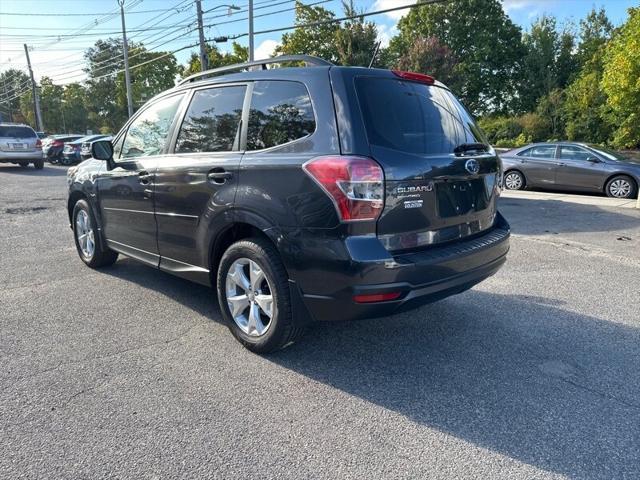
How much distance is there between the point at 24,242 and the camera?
6.99 meters

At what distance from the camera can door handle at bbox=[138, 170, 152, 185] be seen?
4.17 meters

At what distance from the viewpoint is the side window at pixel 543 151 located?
41.6ft

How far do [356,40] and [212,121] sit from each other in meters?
26.3

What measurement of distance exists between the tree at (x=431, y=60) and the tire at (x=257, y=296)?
27704mm

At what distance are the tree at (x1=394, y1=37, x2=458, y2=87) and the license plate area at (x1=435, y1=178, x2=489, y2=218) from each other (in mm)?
27156

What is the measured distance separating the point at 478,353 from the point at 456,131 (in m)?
1.60

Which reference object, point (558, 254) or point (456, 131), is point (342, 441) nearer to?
point (456, 131)

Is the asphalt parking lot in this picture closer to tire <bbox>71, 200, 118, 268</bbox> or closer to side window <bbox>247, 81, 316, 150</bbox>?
tire <bbox>71, 200, 118, 268</bbox>

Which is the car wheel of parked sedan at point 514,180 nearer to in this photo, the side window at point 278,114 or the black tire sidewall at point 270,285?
the side window at point 278,114

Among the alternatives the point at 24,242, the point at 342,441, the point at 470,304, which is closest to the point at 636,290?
the point at 470,304

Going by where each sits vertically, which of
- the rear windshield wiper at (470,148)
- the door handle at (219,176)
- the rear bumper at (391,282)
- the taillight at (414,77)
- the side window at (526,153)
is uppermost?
the taillight at (414,77)

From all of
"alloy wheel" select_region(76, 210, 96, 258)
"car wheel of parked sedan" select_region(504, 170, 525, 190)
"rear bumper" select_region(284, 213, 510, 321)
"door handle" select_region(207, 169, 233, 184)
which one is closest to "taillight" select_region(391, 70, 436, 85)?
"rear bumper" select_region(284, 213, 510, 321)

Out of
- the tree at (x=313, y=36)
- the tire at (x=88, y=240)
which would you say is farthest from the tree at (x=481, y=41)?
the tire at (x=88, y=240)

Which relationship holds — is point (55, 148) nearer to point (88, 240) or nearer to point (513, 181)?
point (513, 181)
